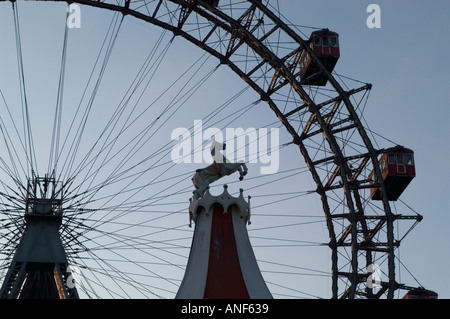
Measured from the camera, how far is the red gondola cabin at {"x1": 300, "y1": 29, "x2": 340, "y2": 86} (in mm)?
38875

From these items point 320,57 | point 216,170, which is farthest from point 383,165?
point 216,170

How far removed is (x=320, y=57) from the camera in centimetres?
3912

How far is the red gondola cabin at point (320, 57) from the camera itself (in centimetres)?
3888

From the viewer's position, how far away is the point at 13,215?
101 feet

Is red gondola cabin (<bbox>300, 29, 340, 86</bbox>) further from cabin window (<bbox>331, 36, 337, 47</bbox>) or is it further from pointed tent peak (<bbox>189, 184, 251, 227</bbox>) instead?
pointed tent peak (<bbox>189, 184, 251, 227</bbox>)

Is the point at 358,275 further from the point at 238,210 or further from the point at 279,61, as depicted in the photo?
the point at 238,210

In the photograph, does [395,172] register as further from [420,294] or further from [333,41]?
[333,41]

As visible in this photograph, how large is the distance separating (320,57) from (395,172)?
20.9 ft

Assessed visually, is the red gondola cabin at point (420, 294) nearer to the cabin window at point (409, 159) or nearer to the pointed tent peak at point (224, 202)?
the cabin window at point (409, 159)

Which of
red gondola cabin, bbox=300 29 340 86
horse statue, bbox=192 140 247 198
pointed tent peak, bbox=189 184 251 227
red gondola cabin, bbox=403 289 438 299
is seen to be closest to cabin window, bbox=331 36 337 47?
red gondola cabin, bbox=300 29 340 86

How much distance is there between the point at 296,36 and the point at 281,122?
390 cm
